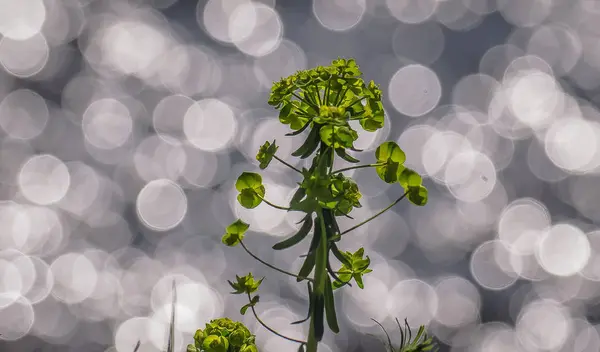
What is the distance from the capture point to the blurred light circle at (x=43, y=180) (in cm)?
3869

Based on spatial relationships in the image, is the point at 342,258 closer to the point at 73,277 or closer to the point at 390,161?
the point at 390,161

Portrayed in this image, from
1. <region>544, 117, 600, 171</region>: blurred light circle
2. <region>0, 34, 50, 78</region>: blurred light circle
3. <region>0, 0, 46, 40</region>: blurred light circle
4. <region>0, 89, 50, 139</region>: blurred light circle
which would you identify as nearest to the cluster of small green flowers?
<region>544, 117, 600, 171</region>: blurred light circle

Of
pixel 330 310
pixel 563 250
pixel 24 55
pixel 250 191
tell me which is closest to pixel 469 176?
pixel 563 250

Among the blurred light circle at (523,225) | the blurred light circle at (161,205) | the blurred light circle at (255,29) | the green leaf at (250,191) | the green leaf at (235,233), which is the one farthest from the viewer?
the blurred light circle at (255,29)

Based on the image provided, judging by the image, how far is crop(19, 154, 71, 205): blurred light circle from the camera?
127 feet

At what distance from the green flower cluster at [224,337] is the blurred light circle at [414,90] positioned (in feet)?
147

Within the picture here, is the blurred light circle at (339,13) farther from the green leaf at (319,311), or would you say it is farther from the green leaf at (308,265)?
the green leaf at (319,311)

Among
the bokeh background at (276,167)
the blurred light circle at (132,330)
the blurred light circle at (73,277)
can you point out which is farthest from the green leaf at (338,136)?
the blurred light circle at (73,277)

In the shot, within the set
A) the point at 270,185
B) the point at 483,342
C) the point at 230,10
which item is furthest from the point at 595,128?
the point at 230,10

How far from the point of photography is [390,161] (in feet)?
6.66

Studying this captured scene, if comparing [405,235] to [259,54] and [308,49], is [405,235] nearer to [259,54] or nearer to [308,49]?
[308,49]

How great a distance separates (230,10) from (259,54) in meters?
10.6

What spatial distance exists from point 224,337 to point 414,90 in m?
50.4

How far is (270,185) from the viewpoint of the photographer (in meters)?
36.7
